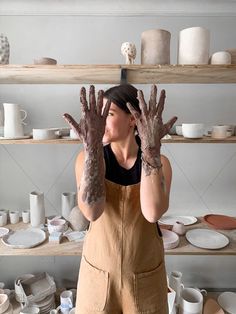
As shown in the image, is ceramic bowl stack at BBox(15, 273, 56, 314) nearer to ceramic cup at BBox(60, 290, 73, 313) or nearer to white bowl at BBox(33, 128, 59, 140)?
ceramic cup at BBox(60, 290, 73, 313)

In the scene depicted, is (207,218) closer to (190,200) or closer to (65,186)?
(190,200)

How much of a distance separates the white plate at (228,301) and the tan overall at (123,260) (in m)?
0.84

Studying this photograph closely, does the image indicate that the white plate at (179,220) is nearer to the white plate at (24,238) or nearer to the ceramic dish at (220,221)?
the ceramic dish at (220,221)

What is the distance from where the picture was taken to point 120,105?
2.41 feet

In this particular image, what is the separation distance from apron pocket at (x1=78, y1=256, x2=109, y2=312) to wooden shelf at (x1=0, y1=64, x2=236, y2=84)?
0.74 meters

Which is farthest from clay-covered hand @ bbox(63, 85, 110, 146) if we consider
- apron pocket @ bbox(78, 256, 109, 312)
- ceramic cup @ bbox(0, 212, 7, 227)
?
ceramic cup @ bbox(0, 212, 7, 227)

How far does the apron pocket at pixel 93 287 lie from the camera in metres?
0.78

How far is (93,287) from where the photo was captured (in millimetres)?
794

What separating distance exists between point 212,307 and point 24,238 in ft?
3.37

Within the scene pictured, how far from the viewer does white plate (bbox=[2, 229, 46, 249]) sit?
123cm

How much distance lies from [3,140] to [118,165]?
0.65 metres

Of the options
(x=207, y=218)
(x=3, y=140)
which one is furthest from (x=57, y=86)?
(x=207, y=218)

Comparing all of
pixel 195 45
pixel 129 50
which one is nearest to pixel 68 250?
pixel 129 50

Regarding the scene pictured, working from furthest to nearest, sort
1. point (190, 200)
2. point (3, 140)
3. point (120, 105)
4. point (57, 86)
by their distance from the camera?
1. point (190, 200)
2. point (57, 86)
3. point (3, 140)
4. point (120, 105)
